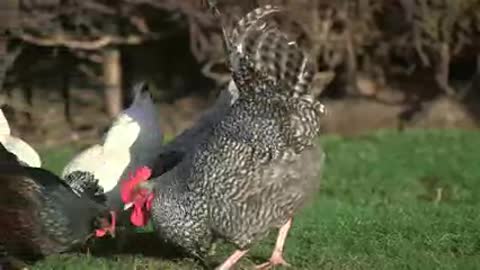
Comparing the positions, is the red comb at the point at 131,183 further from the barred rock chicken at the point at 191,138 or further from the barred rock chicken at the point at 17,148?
the barred rock chicken at the point at 17,148

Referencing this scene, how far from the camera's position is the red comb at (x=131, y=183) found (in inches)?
308

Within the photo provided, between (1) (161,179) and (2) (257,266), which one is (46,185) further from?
(2) (257,266)

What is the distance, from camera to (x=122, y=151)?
8.70 meters

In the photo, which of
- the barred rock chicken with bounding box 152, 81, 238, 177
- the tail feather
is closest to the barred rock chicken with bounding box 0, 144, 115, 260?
the barred rock chicken with bounding box 152, 81, 238, 177

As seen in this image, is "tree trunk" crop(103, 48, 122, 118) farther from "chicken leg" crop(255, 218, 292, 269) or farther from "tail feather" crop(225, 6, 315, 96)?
"tail feather" crop(225, 6, 315, 96)

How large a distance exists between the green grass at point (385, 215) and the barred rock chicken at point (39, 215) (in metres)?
0.43

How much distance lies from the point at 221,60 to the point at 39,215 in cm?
916

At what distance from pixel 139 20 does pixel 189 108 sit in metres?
1.69

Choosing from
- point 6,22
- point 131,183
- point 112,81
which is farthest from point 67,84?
point 131,183

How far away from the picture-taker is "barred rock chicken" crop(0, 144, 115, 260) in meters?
7.30

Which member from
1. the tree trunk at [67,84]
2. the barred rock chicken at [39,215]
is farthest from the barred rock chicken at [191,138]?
the tree trunk at [67,84]

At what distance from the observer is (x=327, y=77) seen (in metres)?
16.7

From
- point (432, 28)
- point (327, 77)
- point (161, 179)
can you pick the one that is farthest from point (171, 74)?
point (161, 179)

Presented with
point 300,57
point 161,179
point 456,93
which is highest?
point 300,57
